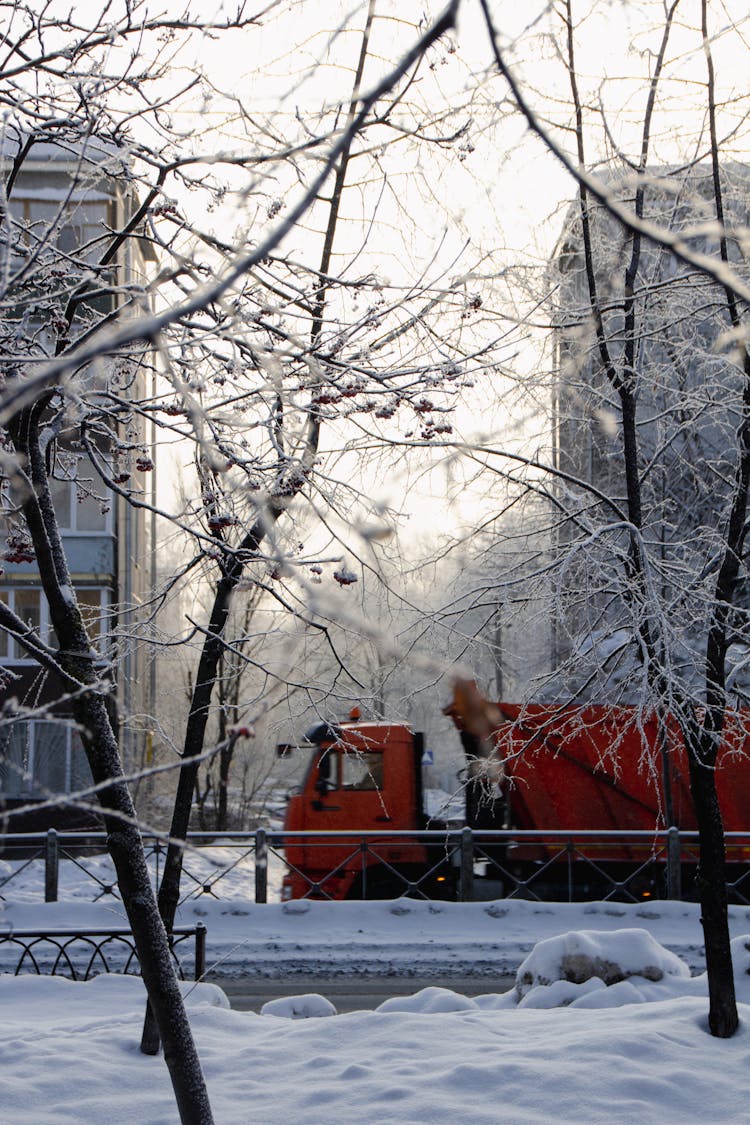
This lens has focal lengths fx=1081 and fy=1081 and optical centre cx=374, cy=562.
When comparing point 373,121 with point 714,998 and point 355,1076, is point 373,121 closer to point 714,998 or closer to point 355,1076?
point 355,1076

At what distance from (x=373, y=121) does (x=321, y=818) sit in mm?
10521

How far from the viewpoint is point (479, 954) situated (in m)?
11.8

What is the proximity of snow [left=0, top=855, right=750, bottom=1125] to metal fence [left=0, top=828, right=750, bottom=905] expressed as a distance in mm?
3383

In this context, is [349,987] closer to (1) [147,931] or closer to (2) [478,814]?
(2) [478,814]

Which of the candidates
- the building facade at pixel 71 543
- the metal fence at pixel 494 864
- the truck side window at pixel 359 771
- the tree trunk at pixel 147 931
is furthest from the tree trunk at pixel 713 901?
the truck side window at pixel 359 771

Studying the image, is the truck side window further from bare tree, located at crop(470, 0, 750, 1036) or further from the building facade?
bare tree, located at crop(470, 0, 750, 1036)

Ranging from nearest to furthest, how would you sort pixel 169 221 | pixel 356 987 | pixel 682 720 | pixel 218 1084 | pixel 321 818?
pixel 169 221 → pixel 218 1084 → pixel 682 720 → pixel 356 987 → pixel 321 818

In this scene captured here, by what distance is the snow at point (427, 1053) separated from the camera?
Result: 5.14 meters

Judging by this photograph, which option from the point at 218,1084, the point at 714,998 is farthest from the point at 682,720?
the point at 218,1084

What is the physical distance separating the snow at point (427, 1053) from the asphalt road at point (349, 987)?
2.03 m

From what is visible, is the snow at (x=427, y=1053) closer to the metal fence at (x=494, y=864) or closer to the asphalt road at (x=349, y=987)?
the asphalt road at (x=349, y=987)

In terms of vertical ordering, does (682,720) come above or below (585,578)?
below

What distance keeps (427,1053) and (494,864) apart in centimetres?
774

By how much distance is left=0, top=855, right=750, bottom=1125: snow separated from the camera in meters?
5.14
